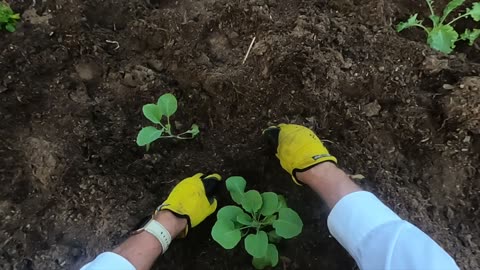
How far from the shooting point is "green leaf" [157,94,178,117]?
1.89 meters

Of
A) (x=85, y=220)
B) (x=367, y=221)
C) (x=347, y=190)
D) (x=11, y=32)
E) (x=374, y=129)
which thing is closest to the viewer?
(x=367, y=221)

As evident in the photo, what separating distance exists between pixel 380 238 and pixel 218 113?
87 cm

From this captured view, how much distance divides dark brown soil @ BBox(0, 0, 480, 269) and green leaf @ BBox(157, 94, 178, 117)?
175mm

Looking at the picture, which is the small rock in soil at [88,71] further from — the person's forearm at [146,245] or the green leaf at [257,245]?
the green leaf at [257,245]

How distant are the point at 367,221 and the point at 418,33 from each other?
1.03m

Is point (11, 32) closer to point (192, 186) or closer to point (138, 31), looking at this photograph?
point (138, 31)

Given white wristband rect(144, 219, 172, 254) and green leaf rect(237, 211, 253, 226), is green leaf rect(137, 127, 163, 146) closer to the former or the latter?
white wristband rect(144, 219, 172, 254)

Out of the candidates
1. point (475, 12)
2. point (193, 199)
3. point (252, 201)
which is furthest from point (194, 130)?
point (475, 12)

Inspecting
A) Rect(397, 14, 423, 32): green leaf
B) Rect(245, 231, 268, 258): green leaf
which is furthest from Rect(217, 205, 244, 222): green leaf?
Rect(397, 14, 423, 32): green leaf

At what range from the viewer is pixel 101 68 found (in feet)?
6.93

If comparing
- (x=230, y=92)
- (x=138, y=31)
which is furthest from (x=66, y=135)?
(x=230, y=92)

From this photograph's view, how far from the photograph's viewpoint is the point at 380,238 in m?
1.49

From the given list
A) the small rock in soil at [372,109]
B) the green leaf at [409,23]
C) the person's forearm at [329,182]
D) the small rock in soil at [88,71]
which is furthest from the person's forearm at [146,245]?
the green leaf at [409,23]

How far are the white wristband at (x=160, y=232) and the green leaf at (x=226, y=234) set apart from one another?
0.19 meters
